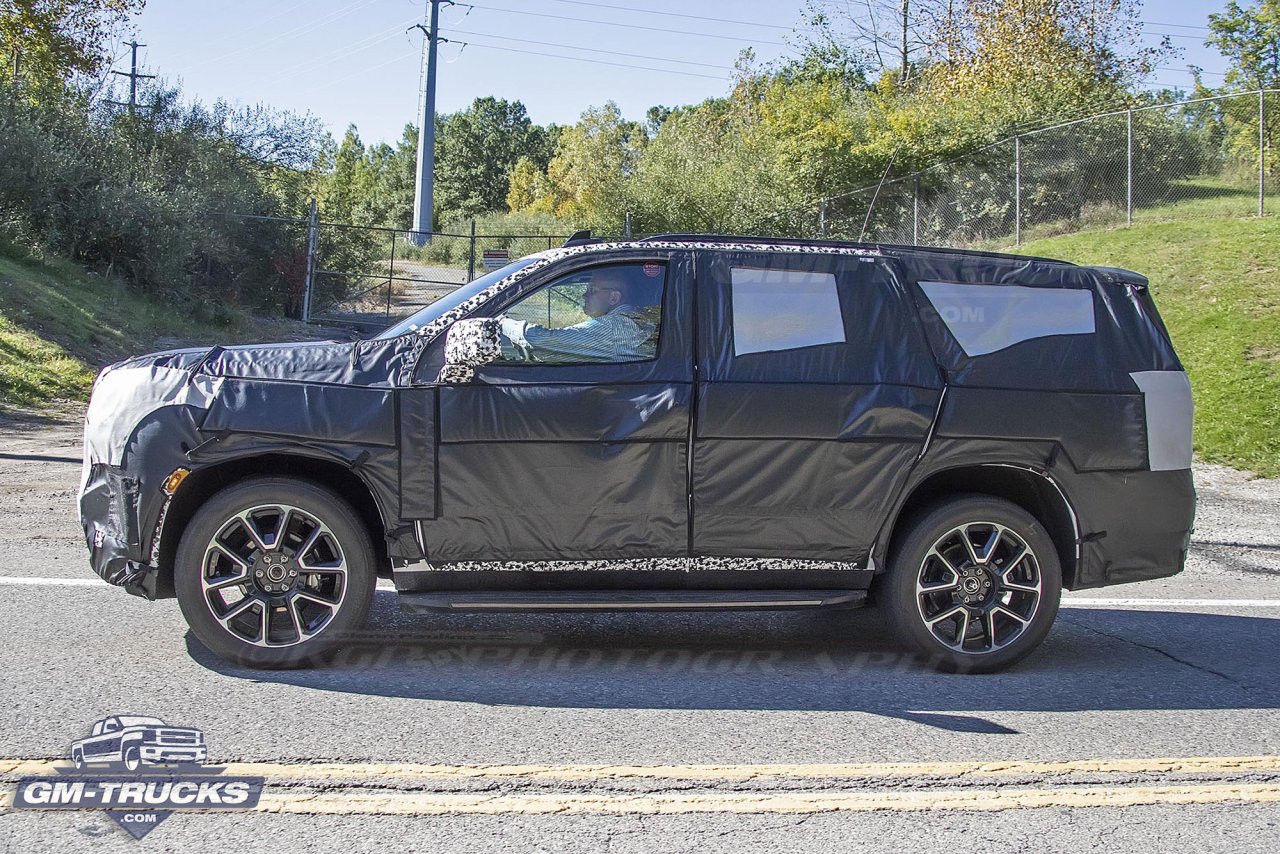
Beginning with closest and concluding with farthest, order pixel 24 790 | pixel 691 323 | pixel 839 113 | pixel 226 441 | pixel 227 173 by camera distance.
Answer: pixel 24 790, pixel 226 441, pixel 691 323, pixel 227 173, pixel 839 113

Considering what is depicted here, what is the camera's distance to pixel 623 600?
17.0 feet

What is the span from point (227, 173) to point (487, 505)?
21.2 meters

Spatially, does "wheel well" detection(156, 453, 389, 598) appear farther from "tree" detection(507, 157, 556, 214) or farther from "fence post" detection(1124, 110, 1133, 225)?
"tree" detection(507, 157, 556, 214)

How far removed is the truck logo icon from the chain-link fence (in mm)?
19476

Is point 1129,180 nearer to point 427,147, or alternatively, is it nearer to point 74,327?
point 74,327

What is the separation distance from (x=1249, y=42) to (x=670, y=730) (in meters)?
40.6

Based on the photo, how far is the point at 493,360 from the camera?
16.9ft

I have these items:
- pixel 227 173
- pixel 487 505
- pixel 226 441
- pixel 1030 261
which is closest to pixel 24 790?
pixel 226 441

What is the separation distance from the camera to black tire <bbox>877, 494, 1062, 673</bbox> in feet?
17.7

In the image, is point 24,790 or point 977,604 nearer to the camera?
point 24,790

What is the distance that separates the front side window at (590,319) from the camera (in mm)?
5254

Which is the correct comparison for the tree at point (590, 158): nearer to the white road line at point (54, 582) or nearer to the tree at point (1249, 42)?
the tree at point (1249, 42)

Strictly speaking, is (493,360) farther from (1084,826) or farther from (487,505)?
(1084,826)

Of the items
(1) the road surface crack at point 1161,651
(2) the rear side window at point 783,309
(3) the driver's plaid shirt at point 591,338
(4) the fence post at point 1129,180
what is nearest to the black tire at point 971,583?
(1) the road surface crack at point 1161,651
